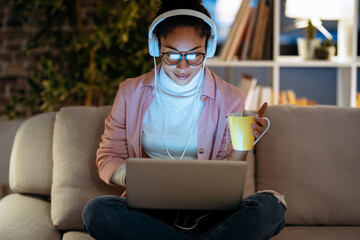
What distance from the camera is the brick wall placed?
3334 mm

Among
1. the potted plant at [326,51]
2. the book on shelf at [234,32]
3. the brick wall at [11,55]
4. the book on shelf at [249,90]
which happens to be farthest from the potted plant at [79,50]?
the potted plant at [326,51]

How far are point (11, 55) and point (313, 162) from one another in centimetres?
216

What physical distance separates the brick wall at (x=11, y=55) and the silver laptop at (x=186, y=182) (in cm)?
211

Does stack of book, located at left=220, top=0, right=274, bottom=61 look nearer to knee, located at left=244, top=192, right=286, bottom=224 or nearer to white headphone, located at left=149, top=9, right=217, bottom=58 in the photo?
white headphone, located at left=149, top=9, right=217, bottom=58

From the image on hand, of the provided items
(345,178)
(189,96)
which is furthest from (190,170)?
(345,178)

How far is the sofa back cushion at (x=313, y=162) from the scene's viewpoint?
2.03m

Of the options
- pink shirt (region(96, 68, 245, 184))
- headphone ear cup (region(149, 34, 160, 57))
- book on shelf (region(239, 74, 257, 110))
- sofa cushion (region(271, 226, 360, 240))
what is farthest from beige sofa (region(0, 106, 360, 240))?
book on shelf (region(239, 74, 257, 110))

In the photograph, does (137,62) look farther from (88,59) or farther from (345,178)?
(345,178)

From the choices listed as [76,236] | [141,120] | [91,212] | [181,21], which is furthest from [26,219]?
[181,21]

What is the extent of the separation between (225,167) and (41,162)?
979mm

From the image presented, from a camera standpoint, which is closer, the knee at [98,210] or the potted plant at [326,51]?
the knee at [98,210]

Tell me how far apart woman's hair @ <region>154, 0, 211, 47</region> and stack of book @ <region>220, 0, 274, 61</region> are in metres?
0.99

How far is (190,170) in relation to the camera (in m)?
1.47

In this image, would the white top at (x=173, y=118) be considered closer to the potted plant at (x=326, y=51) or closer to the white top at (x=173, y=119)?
the white top at (x=173, y=119)
